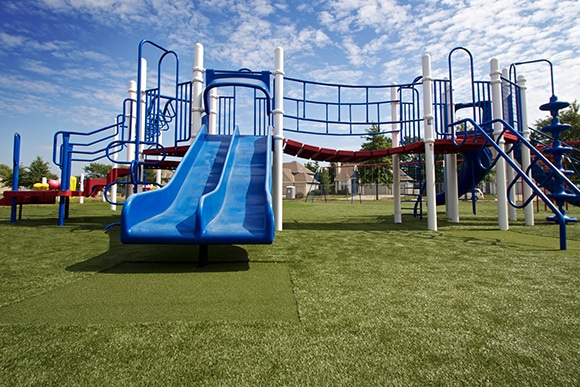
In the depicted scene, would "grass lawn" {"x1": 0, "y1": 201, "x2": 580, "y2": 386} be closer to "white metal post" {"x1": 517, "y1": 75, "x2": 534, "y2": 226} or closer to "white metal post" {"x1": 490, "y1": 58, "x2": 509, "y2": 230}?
"white metal post" {"x1": 490, "y1": 58, "x2": 509, "y2": 230}

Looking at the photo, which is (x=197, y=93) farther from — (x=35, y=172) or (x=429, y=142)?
(x=35, y=172)

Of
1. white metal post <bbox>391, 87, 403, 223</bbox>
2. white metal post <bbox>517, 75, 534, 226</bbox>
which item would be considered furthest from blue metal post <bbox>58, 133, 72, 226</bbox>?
white metal post <bbox>517, 75, 534, 226</bbox>

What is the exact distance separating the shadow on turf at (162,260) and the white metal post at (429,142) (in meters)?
4.42

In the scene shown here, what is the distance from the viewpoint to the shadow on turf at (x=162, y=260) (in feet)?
10.6

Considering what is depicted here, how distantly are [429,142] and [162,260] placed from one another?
580cm

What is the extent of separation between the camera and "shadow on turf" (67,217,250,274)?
10.6ft

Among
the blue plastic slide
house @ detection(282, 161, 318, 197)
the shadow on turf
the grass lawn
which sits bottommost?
the grass lawn

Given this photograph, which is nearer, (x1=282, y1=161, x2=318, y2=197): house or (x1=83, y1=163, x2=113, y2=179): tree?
(x1=282, y1=161, x2=318, y2=197): house

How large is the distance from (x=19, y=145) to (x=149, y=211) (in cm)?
604

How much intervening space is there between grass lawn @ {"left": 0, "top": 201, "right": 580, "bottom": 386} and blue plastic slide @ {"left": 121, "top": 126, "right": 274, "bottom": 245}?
39 cm

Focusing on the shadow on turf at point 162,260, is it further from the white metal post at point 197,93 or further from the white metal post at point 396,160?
the white metal post at point 396,160

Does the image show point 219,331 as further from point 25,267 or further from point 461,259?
point 461,259

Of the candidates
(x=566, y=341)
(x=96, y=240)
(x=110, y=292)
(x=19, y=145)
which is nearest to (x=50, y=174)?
(x=19, y=145)

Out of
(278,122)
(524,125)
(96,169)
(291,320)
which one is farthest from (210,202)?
(96,169)
